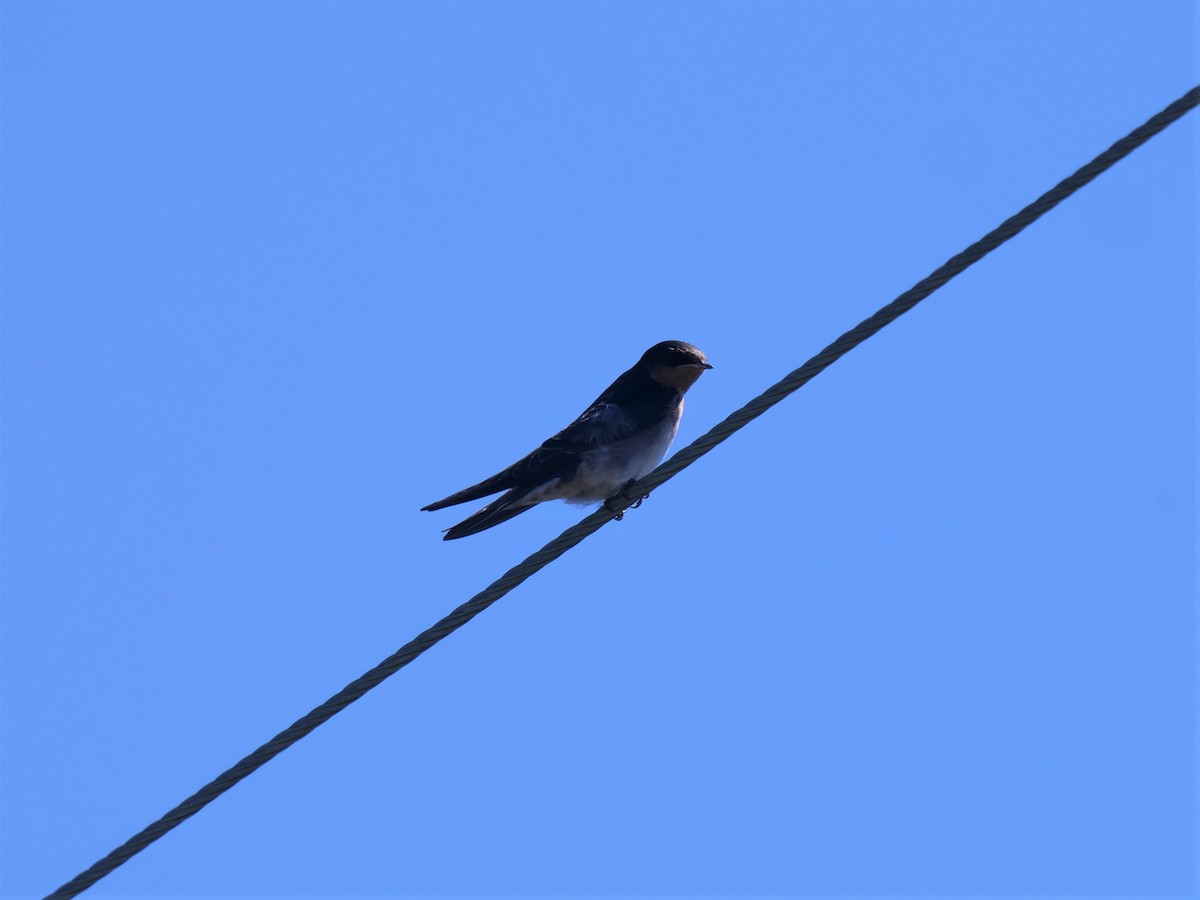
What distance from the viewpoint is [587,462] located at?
325 inches

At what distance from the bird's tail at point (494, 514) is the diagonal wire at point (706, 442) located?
2417 mm

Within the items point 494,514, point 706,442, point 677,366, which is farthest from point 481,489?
point 706,442

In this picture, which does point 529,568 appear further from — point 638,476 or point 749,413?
point 638,476

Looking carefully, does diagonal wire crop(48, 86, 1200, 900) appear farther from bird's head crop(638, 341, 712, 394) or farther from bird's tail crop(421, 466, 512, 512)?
bird's head crop(638, 341, 712, 394)

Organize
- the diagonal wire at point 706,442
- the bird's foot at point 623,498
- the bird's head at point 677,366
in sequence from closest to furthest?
the diagonal wire at point 706,442 → the bird's foot at point 623,498 → the bird's head at point 677,366

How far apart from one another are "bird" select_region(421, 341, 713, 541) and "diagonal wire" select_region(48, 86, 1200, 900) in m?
2.60

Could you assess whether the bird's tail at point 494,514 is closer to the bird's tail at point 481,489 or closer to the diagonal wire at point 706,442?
the bird's tail at point 481,489

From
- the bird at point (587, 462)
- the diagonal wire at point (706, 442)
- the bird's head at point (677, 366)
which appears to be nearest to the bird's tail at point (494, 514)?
the bird at point (587, 462)

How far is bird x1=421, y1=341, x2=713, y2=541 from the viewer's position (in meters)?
8.20

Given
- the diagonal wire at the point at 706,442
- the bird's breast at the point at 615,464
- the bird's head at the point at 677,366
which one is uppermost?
the bird's head at the point at 677,366

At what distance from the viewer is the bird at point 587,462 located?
820cm

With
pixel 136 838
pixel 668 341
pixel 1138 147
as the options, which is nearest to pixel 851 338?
pixel 1138 147

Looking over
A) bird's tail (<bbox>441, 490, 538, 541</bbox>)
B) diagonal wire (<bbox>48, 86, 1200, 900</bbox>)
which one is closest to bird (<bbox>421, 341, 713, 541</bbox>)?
bird's tail (<bbox>441, 490, 538, 541</bbox>)

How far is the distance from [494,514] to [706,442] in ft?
8.88
